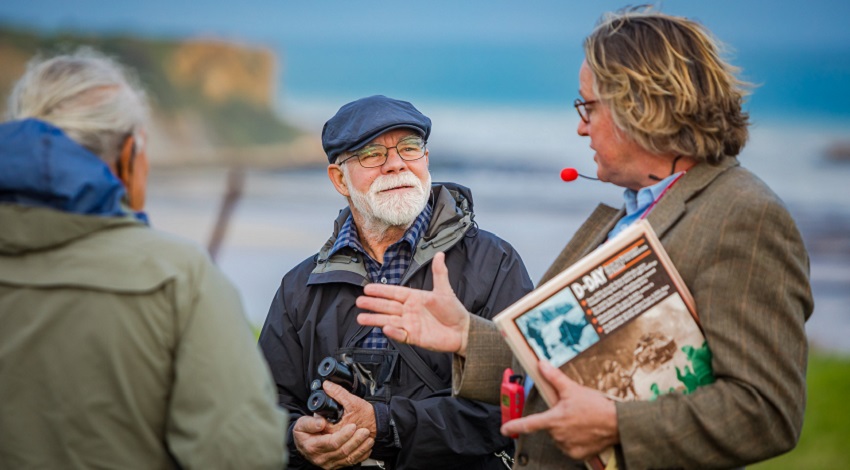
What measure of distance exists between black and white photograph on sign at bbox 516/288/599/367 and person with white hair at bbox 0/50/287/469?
0.63 meters

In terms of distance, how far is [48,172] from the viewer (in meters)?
2.02

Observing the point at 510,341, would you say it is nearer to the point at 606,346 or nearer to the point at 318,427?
the point at 606,346

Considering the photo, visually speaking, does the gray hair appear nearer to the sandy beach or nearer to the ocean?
the sandy beach

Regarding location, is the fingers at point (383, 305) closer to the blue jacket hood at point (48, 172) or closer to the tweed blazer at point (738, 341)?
the tweed blazer at point (738, 341)

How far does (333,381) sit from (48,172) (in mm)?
1305

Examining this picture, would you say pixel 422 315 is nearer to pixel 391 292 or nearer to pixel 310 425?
pixel 391 292

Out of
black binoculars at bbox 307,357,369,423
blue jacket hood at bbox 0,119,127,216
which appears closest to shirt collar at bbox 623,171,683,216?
black binoculars at bbox 307,357,369,423

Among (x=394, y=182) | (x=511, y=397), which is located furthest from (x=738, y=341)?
(x=394, y=182)

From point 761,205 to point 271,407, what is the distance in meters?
1.18

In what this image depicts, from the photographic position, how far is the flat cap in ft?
10.9

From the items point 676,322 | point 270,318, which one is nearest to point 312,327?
point 270,318

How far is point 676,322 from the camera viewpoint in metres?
2.22

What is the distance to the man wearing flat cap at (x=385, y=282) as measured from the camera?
3043 millimetres

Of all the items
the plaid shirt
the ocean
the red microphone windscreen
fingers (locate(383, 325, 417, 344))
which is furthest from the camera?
the ocean
